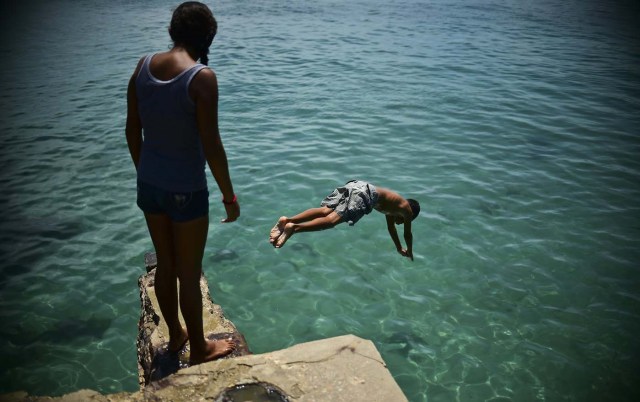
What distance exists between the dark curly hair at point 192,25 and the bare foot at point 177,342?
7.99 feet

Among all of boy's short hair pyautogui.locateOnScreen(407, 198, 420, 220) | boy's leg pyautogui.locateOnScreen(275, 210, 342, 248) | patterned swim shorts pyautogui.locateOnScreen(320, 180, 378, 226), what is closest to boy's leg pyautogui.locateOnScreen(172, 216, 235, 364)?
boy's leg pyautogui.locateOnScreen(275, 210, 342, 248)

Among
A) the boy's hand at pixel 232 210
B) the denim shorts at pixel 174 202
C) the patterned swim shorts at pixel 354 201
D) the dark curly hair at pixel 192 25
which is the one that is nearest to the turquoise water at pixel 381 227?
the patterned swim shorts at pixel 354 201

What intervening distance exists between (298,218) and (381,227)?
106 inches

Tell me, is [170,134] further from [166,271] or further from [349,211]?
[349,211]

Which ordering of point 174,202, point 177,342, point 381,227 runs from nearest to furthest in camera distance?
point 174,202, point 177,342, point 381,227

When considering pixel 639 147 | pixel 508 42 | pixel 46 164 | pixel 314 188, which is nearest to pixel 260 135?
pixel 314 188

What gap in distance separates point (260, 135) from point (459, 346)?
7.54m

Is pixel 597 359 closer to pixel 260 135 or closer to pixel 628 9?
pixel 260 135

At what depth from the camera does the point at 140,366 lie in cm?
432

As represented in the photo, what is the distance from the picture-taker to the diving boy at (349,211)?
189 inches

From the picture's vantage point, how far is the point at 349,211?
535cm

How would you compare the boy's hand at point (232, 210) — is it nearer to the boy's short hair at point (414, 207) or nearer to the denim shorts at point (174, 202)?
the denim shorts at point (174, 202)

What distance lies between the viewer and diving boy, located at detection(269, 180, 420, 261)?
15.7 ft

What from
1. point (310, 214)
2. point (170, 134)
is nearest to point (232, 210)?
point (170, 134)
